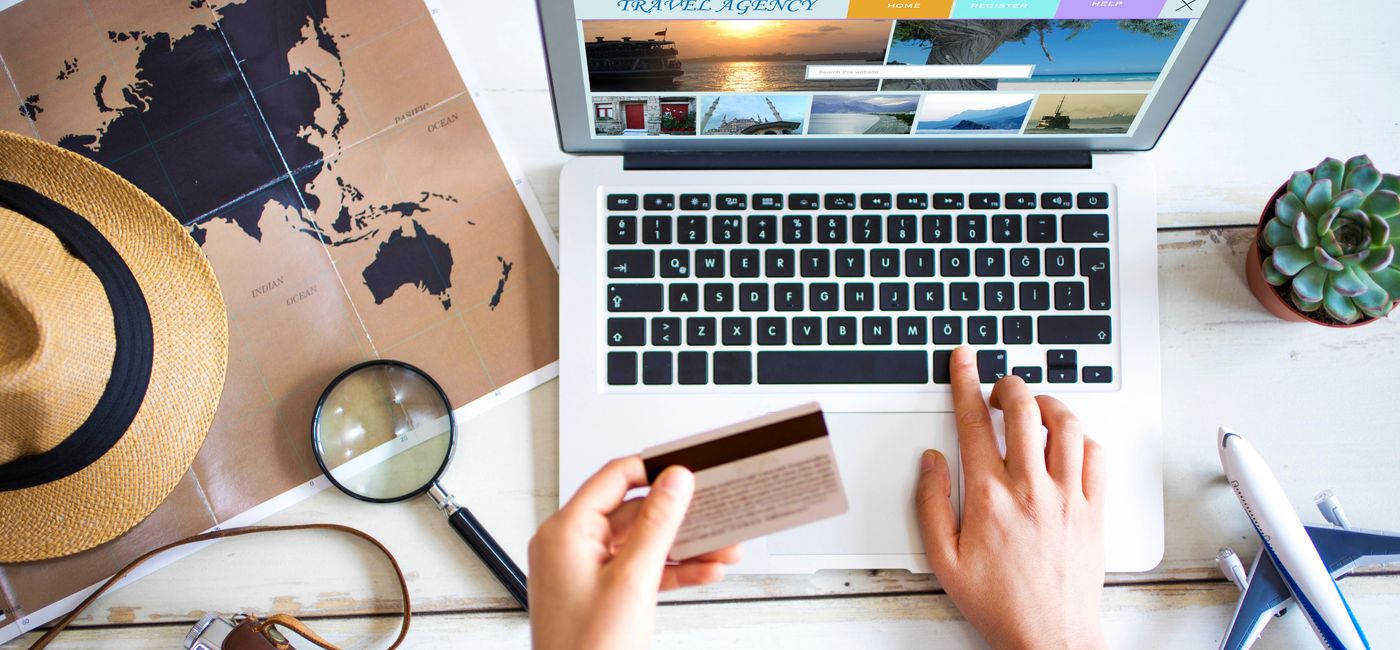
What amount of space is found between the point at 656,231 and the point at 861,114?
221mm

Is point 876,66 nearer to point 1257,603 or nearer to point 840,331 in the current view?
point 840,331

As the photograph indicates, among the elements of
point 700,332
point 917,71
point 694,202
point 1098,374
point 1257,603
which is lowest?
point 1257,603

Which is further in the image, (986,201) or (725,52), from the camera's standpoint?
(986,201)

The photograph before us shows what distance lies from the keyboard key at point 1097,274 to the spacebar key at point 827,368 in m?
0.18

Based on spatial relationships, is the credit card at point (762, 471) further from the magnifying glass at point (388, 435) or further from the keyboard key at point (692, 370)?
the magnifying glass at point (388, 435)

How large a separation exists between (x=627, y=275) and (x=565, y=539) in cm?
29

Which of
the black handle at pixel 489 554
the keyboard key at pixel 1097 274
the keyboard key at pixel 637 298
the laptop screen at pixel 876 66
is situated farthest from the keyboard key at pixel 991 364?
the black handle at pixel 489 554

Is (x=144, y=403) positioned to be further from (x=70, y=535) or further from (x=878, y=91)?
(x=878, y=91)

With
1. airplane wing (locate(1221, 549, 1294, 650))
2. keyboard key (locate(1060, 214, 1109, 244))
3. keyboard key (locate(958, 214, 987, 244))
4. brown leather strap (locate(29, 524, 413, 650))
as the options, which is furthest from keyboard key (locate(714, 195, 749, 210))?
airplane wing (locate(1221, 549, 1294, 650))

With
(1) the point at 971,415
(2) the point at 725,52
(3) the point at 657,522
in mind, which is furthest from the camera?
(1) the point at 971,415

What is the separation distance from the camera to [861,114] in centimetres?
77

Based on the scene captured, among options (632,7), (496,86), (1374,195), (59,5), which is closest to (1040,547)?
(1374,195)

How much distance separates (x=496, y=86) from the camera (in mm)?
892

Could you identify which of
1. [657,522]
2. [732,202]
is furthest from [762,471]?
[732,202]
